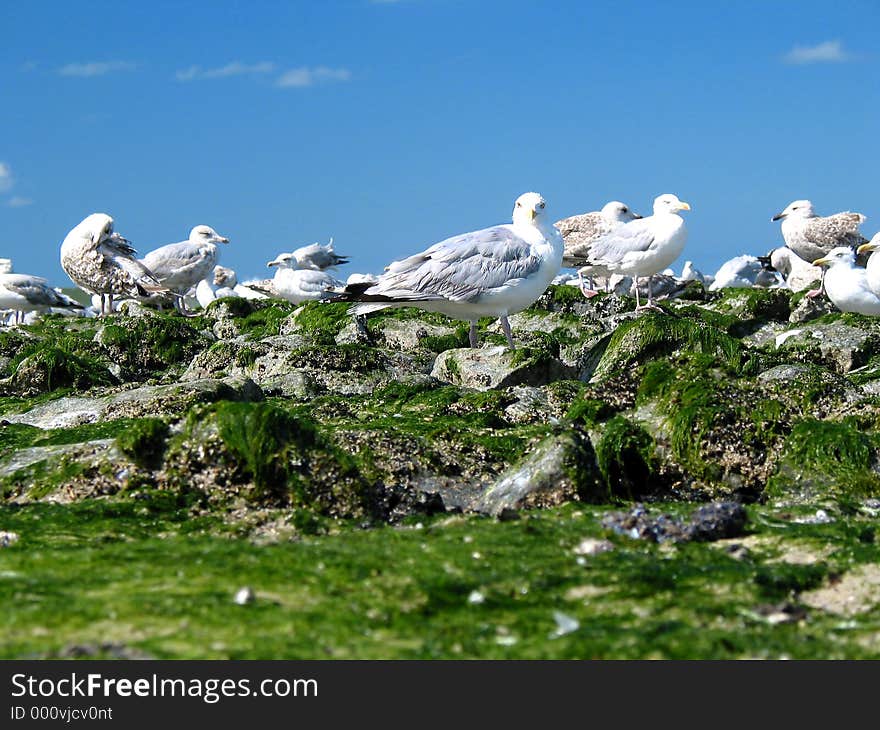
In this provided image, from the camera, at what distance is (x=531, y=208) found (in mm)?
14531

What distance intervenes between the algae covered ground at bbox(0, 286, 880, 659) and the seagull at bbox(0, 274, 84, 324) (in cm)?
1230

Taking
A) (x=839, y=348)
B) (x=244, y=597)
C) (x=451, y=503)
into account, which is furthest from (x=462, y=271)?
(x=244, y=597)

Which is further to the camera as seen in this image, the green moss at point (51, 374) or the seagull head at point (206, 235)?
the seagull head at point (206, 235)

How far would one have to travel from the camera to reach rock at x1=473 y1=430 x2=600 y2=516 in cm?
834

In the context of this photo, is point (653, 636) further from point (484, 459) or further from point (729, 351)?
point (729, 351)

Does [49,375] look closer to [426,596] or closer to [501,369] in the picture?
[501,369]

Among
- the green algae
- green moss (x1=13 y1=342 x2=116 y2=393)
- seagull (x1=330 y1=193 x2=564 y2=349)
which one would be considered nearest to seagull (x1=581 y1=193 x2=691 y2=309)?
seagull (x1=330 y1=193 x2=564 y2=349)

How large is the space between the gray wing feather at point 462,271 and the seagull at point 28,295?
1479 cm

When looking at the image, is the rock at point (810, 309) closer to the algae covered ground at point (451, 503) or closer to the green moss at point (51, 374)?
the algae covered ground at point (451, 503)

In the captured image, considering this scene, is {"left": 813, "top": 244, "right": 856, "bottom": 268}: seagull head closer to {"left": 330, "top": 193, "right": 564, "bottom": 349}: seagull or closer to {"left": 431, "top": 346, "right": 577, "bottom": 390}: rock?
{"left": 330, "top": 193, "right": 564, "bottom": 349}: seagull

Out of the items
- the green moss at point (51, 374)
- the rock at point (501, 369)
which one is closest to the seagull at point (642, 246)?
the rock at point (501, 369)

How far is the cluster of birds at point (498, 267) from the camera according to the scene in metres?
14.1

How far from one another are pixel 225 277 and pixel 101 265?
12720 mm

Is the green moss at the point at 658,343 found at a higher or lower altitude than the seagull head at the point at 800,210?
lower
